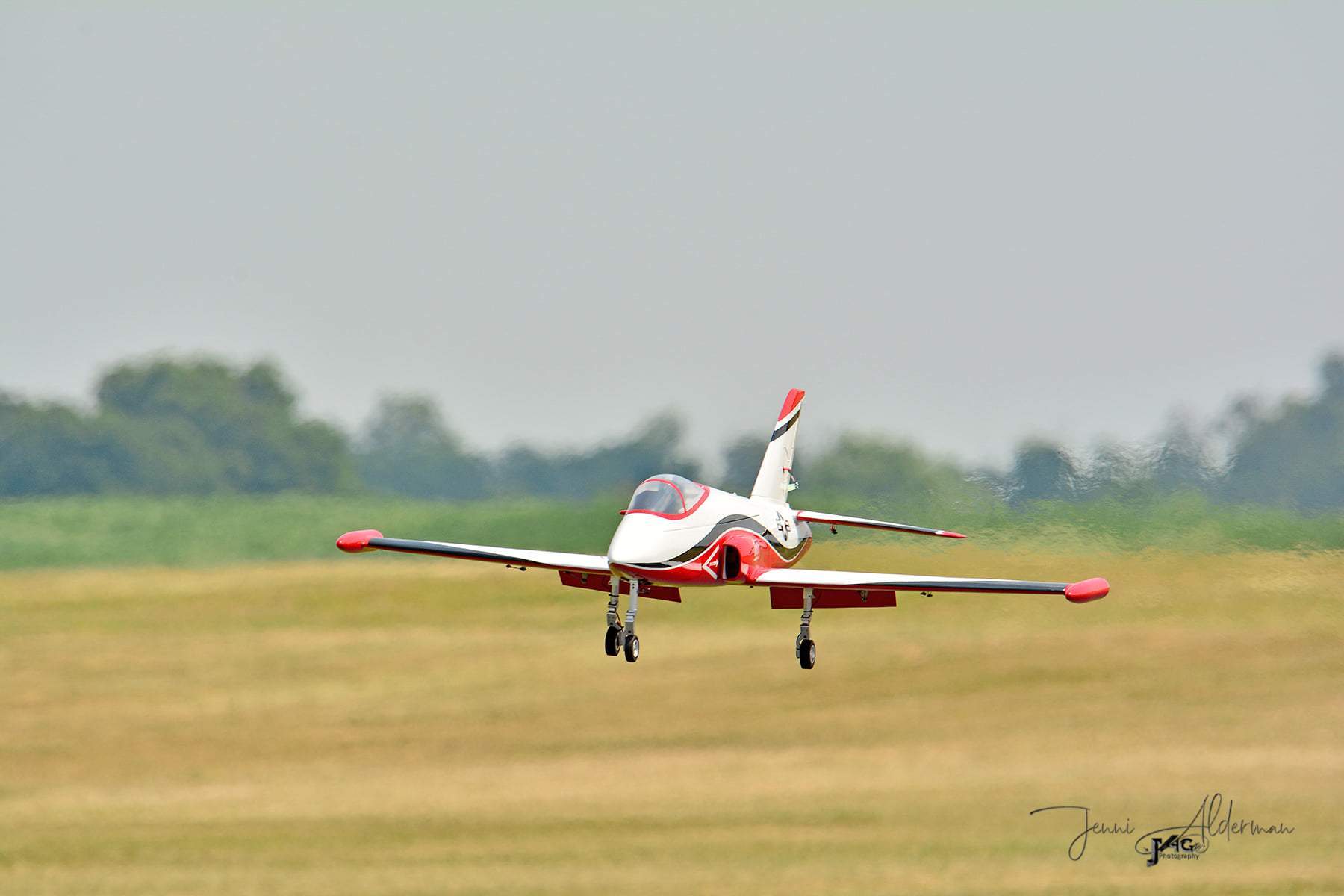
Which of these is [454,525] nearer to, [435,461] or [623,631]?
[435,461]

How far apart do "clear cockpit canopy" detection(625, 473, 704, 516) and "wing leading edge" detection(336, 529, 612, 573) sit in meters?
1.32

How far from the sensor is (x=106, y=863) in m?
Answer: 78.8

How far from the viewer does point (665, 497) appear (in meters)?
32.9

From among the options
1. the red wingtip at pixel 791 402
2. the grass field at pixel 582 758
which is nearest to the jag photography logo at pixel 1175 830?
the grass field at pixel 582 758

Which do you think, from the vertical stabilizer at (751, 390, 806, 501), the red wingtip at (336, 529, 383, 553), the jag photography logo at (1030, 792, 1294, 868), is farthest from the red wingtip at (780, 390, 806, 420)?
the jag photography logo at (1030, 792, 1294, 868)

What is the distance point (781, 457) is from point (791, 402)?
80.0 inches

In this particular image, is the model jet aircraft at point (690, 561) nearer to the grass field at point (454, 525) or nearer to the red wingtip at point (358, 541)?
the red wingtip at point (358, 541)

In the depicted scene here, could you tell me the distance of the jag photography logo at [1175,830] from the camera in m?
83.9

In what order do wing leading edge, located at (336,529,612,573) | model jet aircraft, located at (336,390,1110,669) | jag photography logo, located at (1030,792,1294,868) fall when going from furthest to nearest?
jag photography logo, located at (1030,792,1294,868) → wing leading edge, located at (336,529,612,573) → model jet aircraft, located at (336,390,1110,669)

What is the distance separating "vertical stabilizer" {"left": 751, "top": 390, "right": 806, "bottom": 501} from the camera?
38969mm

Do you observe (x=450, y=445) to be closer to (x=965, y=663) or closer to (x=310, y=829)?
(x=310, y=829)

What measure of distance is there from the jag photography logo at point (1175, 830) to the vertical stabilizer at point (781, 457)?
48.5 m

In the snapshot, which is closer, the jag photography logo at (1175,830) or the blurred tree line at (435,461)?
the blurred tree line at (435,461)

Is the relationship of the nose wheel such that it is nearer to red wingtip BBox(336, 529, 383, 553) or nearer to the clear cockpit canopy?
the clear cockpit canopy
